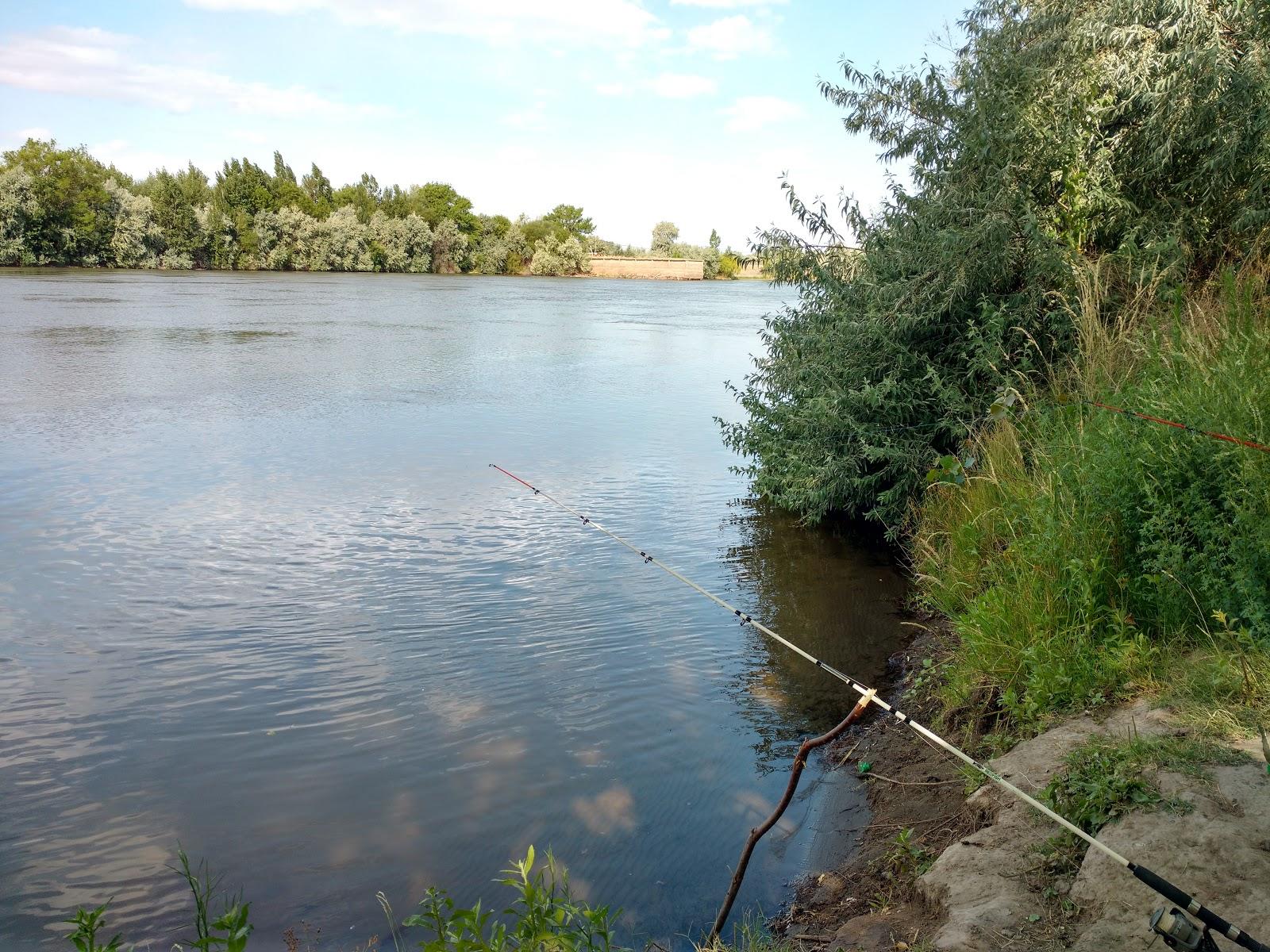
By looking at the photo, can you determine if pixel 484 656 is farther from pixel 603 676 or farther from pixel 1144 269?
pixel 1144 269

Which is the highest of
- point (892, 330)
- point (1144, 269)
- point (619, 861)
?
point (1144, 269)

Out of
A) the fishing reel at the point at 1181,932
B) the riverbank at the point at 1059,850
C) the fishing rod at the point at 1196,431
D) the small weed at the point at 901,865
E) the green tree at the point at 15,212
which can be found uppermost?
the green tree at the point at 15,212

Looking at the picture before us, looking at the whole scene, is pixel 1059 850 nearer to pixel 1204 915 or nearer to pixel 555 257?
pixel 1204 915

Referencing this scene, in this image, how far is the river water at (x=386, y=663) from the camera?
4.71 m

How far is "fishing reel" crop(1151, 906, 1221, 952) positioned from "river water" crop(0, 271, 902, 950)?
2034 mm

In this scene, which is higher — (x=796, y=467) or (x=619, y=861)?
(x=796, y=467)

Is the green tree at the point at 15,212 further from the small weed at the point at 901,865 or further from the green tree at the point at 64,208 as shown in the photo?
the small weed at the point at 901,865

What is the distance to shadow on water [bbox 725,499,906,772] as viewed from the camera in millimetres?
6297

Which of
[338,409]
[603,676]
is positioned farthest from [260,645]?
[338,409]

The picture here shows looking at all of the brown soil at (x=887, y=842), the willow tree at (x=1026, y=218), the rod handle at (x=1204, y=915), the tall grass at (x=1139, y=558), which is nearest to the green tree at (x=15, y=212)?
the willow tree at (x=1026, y=218)

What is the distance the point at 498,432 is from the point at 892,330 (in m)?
8.35

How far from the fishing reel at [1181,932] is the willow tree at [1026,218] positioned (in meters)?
6.35

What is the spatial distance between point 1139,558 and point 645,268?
105m

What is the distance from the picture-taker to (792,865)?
4.60 meters
